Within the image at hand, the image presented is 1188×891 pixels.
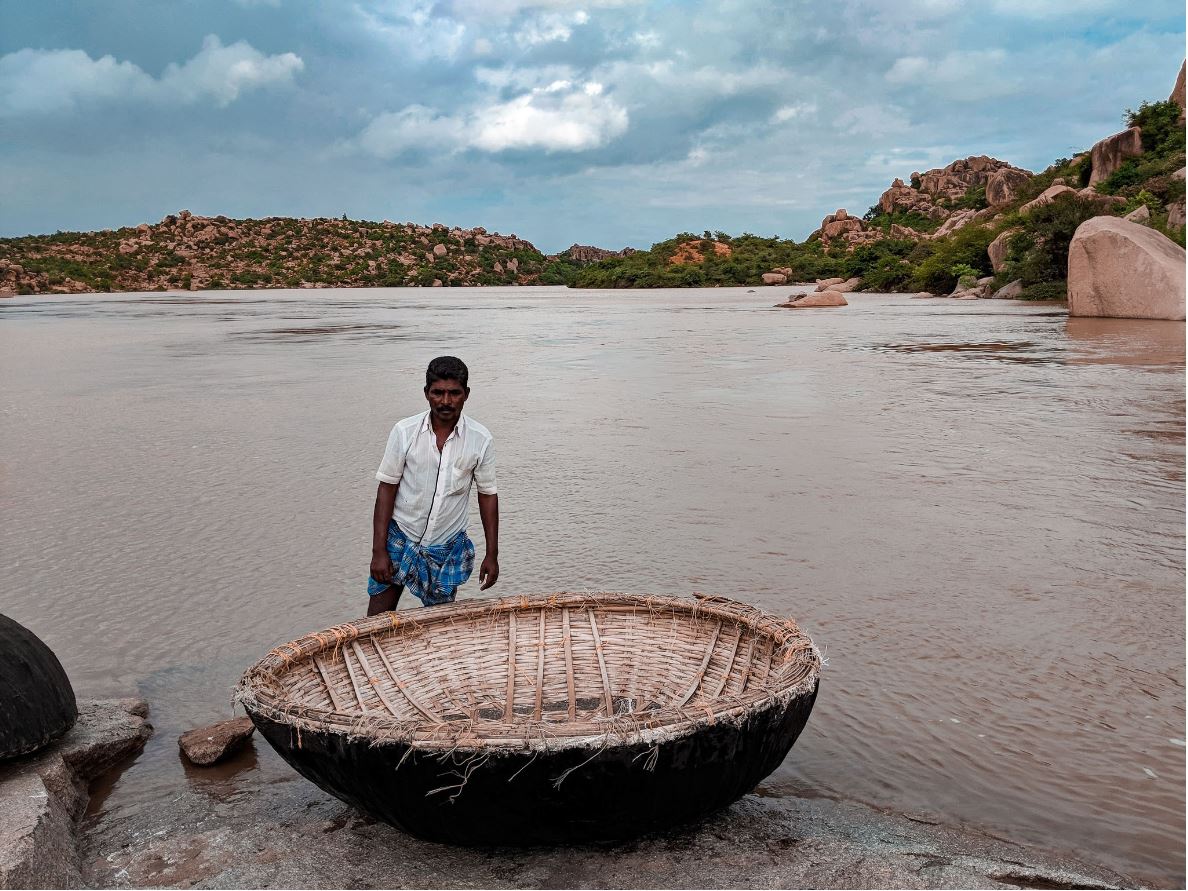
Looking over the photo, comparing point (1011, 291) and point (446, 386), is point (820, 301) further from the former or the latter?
point (446, 386)

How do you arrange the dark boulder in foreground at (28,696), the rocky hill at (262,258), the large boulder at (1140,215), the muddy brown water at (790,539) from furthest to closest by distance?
the rocky hill at (262,258)
the large boulder at (1140,215)
the muddy brown water at (790,539)
the dark boulder in foreground at (28,696)

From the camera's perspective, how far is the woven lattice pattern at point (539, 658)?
3271 millimetres

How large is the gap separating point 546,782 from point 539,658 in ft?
4.09

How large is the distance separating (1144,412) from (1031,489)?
3.39 meters

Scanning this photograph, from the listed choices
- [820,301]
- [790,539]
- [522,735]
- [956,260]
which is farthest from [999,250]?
[522,735]

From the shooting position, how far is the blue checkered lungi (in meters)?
3.75

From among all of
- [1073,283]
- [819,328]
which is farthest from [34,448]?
[1073,283]

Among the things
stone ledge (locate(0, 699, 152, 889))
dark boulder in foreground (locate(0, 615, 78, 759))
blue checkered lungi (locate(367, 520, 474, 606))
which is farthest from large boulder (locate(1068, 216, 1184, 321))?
dark boulder in foreground (locate(0, 615, 78, 759))

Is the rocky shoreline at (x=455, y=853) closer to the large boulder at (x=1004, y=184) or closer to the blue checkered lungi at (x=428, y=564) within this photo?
the blue checkered lungi at (x=428, y=564)

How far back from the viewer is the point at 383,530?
145 inches

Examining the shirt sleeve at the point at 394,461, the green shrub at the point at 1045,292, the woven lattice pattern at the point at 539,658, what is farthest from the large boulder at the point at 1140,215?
the shirt sleeve at the point at 394,461

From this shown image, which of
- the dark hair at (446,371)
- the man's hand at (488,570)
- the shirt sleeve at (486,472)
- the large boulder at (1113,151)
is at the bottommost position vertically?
the man's hand at (488,570)

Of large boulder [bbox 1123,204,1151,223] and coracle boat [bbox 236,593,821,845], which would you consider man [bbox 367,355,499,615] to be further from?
large boulder [bbox 1123,204,1151,223]

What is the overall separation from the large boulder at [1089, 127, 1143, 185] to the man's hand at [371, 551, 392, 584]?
130 ft
